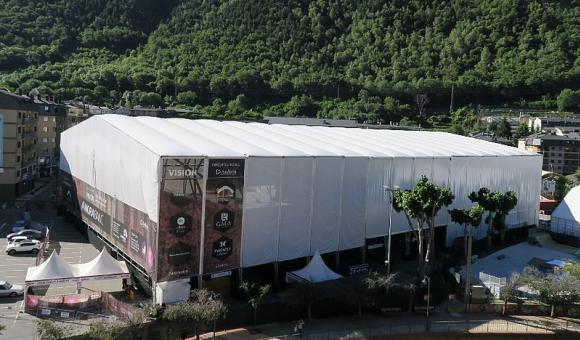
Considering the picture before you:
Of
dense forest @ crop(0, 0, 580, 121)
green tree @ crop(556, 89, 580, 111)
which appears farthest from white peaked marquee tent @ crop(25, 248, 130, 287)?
green tree @ crop(556, 89, 580, 111)

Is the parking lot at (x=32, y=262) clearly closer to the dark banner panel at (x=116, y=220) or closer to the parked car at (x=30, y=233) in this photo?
the parked car at (x=30, y=233)

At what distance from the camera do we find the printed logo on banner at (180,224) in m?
24.1

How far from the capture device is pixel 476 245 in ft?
134

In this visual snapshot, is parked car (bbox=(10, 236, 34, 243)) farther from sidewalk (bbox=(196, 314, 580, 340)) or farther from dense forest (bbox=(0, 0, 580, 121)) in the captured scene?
dense forest (bbox=(0, 0, 580, 121))

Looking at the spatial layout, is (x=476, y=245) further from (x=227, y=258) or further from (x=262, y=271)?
(x=227, y=258)

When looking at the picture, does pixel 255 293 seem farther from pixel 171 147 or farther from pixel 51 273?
pixel 51 273

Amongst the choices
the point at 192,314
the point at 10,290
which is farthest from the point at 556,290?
the point at 10,290

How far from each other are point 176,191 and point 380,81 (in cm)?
10718

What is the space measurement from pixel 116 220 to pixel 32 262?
5.99 m

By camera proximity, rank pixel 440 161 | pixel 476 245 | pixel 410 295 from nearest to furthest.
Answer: pixel 410 295 → pixel 440 161 → pixel 476 245

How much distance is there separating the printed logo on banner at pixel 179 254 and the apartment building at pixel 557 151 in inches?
2971

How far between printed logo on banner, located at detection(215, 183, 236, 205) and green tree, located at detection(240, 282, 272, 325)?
4.26 m

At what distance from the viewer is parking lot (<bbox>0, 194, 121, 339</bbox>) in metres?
21.6

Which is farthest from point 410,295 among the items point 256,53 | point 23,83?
point 256,53
